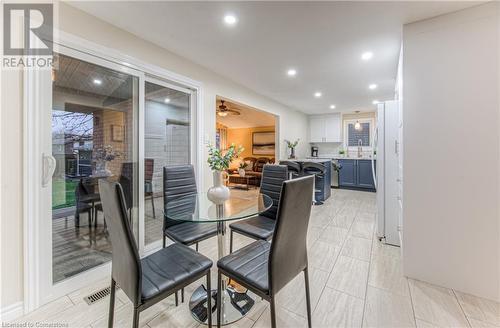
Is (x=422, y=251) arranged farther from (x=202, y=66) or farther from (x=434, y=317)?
(x=202, y=66)

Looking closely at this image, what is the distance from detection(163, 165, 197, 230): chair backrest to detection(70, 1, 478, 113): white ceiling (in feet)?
4.82

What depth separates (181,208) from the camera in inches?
76.4

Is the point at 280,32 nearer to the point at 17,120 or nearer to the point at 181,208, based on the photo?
the point at 181,208

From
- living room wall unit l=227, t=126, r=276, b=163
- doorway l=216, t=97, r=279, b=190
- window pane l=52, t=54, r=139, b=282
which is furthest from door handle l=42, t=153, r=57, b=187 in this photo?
living room wall unit l=227, t=126, r=276, b=163

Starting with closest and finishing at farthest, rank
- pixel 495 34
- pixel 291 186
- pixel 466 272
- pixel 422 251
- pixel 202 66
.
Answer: pixel 291 186 → pixel 495 34 → pixel 466 272 → pixel 422 251 → pixel 202 66

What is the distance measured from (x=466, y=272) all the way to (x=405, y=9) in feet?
7.75

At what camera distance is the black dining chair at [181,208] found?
193 cm

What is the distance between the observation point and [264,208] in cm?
187

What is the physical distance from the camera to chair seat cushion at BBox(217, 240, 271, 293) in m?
1.28

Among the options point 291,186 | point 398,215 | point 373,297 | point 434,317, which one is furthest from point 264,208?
point 398,215

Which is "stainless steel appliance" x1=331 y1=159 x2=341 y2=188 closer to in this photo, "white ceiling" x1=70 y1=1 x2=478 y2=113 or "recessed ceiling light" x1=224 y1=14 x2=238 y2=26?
"white ceiling" x1=70 y1=1 x2=478 y2=113

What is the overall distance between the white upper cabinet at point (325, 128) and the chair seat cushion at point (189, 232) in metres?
6.09

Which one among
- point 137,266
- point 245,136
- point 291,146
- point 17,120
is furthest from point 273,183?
point 245,136

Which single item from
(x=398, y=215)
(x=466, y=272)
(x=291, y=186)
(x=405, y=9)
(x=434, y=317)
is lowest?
(x=434, y=317)
